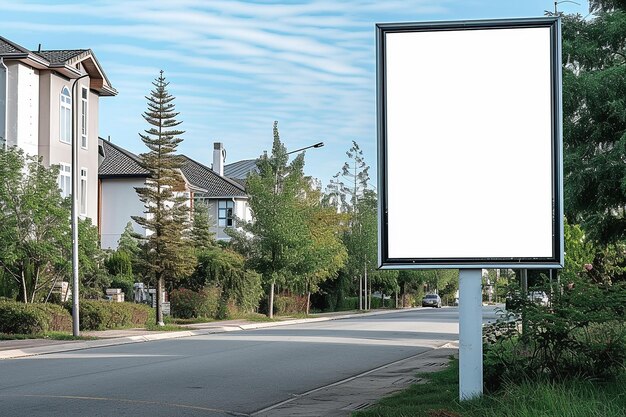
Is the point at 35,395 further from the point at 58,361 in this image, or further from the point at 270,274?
the point at 270,274

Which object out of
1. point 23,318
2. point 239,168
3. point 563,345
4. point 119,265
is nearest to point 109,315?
point 23,318

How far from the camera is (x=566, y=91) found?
18109 millimetres

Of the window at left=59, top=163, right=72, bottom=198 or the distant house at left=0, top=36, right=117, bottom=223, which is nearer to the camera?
the distant house at left=0, top=36, right=117, bottom=223

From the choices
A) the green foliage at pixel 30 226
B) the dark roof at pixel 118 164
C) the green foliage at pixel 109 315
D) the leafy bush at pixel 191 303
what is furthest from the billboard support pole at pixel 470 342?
the dark roof at pixel 118 164

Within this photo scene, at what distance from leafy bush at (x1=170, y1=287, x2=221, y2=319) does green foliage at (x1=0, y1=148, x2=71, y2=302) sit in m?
13.8

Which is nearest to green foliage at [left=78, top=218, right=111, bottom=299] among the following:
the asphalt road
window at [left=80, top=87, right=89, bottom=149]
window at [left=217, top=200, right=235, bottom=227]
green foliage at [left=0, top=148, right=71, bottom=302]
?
green foliage at [left=0, top=148, right=71, bottom=302]

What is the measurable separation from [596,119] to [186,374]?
29.5ft

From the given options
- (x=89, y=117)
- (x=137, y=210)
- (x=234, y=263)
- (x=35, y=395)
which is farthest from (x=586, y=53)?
(x=137, y=210)

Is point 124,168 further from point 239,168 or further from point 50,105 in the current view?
point 239,168

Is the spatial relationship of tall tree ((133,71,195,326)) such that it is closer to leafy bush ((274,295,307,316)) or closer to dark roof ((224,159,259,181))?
leafy bush ((274,295,307,316))

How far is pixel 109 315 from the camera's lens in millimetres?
36969

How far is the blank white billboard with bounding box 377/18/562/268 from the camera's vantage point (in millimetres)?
11141

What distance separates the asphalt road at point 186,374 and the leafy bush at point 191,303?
16.6 meters

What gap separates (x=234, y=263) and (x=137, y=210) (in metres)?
14.4
